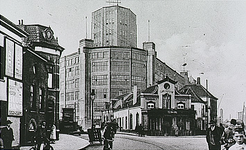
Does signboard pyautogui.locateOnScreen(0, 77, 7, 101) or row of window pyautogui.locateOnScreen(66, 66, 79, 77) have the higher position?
row of window pyautogui.locateOnScreen(66, 66, 79, 77)

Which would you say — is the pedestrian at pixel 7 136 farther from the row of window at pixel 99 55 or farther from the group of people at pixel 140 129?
the group of people at pixel 140 129

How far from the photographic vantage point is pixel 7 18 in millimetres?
3521

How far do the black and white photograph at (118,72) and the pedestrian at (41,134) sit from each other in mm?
11

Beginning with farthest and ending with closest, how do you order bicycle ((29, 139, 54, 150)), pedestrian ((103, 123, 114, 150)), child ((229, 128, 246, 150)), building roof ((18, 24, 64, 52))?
child ((229, 128, 246, 150)) → pedestrian ((103, 123, 114, 150)) → building roof ((18, 24, 64, 52)) → bicycle ((29, 139, 54, 150))

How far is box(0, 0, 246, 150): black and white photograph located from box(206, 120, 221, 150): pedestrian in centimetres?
1

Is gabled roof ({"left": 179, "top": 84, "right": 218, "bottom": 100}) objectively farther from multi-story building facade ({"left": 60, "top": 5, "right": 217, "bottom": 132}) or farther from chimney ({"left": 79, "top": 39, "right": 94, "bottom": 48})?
chimney ({"left": 79, "top": 39, "right": 94, "bottom": 48})

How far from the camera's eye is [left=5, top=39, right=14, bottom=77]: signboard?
3.34 metres

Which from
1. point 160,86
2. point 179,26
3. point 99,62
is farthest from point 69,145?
point 179,26

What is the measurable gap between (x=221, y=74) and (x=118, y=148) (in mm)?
1762

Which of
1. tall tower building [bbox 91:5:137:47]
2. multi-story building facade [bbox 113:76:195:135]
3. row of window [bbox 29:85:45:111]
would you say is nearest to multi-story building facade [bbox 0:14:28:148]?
row of window [bbox 29:85:45:111]

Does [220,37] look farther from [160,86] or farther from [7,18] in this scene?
[7,18]

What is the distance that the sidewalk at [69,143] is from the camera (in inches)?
147

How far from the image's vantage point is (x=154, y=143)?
13.0ft

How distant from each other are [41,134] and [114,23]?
165cm
